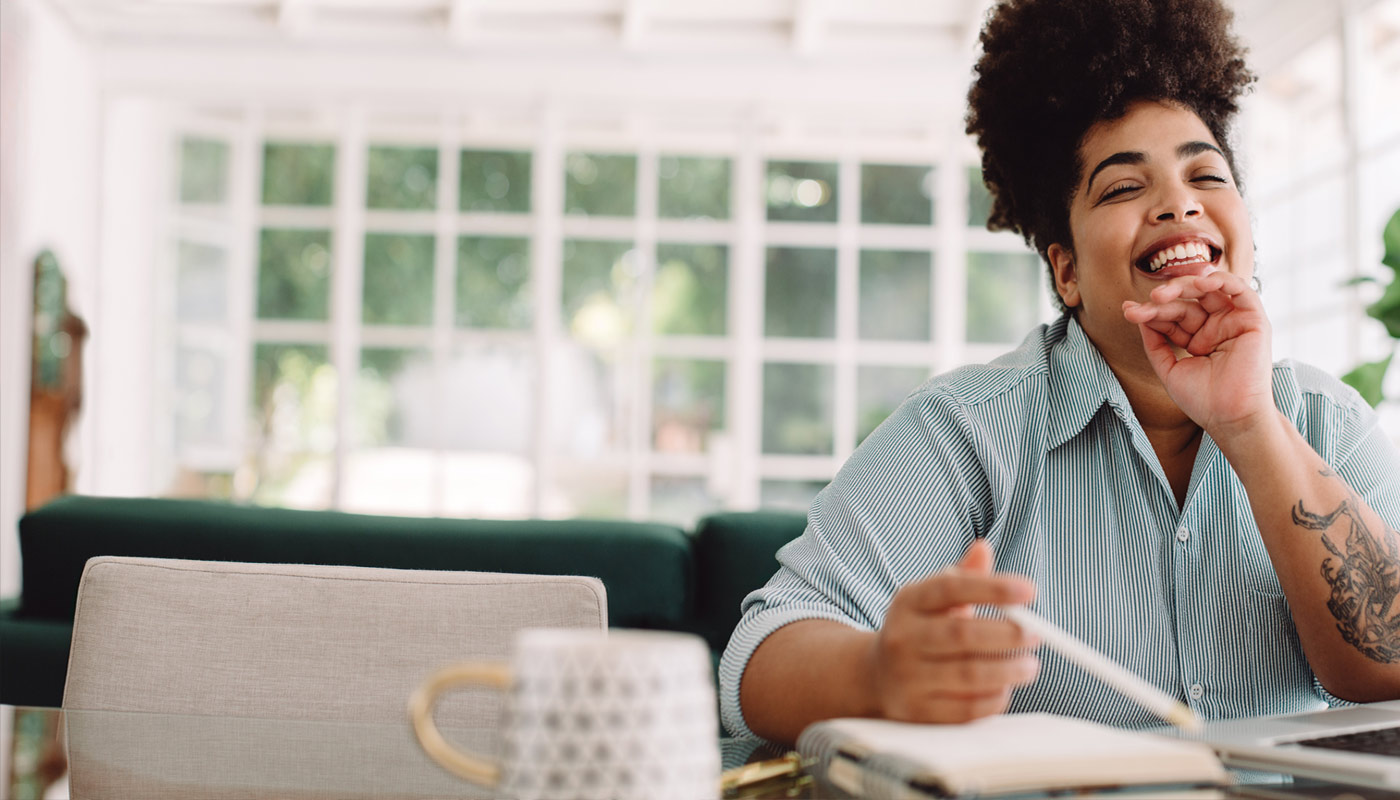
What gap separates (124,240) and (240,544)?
176 inches

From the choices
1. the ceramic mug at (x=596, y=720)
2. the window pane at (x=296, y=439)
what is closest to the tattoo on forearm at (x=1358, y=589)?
the ceramic mug at (x=596, y=720)

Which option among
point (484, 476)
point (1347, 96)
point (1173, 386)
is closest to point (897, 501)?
point (1173, 386)

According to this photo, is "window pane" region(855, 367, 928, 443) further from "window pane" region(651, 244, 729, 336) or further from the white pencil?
the white pencil

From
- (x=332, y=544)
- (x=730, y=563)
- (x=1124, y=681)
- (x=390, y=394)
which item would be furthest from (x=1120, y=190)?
(x=390, y=394)

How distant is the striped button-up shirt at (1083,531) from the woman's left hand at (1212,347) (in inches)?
2.5

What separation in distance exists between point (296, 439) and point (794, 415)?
250 centimetres

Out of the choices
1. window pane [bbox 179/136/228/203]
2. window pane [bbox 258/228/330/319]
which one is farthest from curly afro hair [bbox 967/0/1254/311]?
window pane [bbox 179/136/228/203]

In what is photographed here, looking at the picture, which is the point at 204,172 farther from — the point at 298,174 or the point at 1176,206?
the point at 1176,206

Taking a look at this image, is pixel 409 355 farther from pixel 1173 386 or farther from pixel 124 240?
pixel 1173 386

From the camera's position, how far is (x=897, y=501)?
0.92 m

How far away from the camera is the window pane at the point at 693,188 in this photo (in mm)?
5676

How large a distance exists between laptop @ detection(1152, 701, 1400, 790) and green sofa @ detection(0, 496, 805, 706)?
115 cm

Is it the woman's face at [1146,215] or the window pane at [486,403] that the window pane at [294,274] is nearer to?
the window pane at [486,403]

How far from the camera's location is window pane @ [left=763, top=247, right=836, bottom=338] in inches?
222
